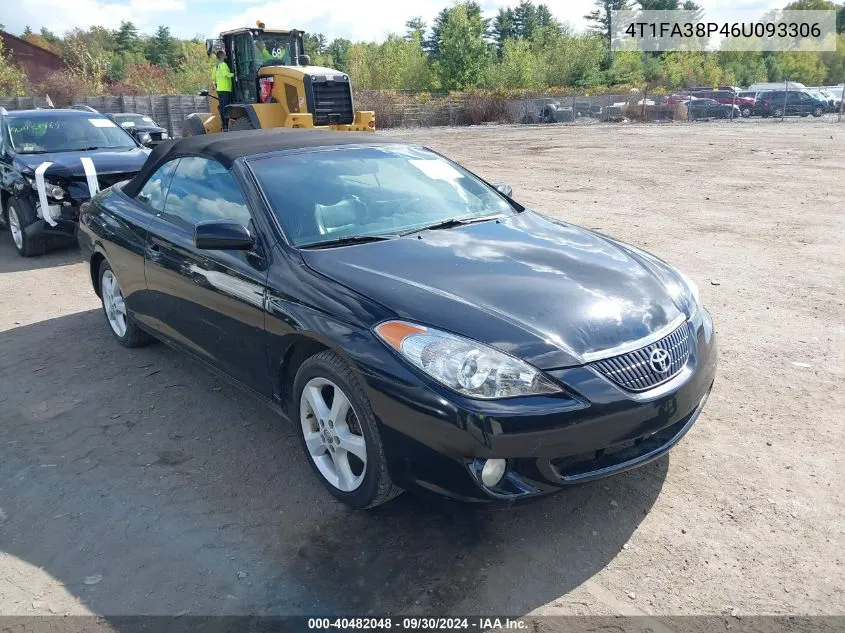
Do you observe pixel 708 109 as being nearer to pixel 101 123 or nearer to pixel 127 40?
pixel 101 123

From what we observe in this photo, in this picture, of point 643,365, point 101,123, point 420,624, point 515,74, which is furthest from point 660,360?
point 515,74

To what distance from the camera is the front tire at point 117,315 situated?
526 centimetres

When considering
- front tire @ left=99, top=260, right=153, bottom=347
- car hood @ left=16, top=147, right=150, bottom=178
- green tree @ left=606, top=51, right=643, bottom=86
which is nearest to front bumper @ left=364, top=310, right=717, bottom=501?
front tire @ left=99, top=260, right=153, bottom=347

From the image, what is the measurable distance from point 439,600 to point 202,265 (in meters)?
2.28

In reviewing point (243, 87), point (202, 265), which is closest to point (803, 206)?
point (202, 265)

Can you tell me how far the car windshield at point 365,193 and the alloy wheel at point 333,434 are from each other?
0.79 metres

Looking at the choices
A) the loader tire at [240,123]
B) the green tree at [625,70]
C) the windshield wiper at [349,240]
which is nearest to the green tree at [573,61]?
the green tree at [625,70]

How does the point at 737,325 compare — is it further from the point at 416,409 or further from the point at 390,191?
the point at 416,409

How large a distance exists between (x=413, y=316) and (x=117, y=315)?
347 cm

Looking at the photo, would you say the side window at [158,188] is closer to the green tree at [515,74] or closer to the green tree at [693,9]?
the green tree at [515,74]

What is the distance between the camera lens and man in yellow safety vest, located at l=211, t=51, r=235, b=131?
50.4 feet

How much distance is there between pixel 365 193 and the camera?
4027mm

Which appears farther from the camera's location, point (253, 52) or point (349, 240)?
point (253, 52)

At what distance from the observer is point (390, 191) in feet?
13.5
